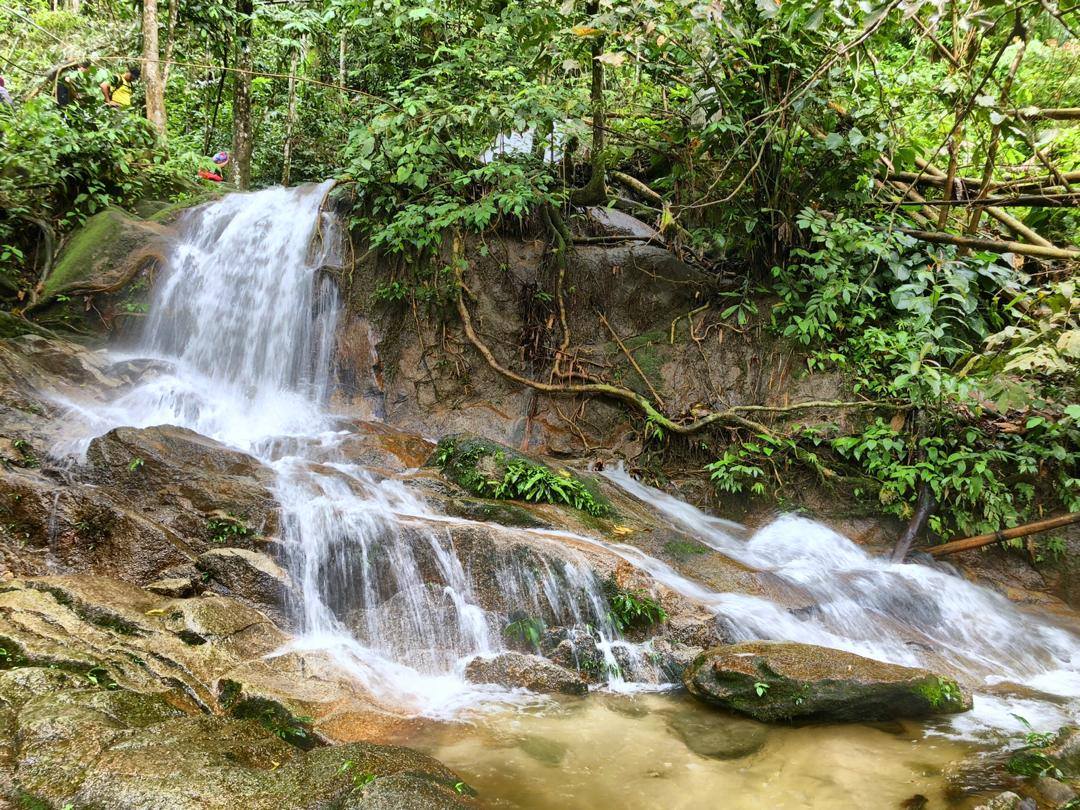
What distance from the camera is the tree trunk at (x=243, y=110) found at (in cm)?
1153

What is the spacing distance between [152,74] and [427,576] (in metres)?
9.69

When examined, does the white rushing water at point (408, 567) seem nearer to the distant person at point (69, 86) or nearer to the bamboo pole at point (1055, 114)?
the distant person at point (69, 86)

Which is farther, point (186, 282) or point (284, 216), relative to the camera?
point (284, 216)

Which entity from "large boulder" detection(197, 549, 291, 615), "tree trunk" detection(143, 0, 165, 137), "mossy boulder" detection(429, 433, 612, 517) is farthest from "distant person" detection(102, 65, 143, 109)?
"large boulder" detection(197, 549, 291, 615)

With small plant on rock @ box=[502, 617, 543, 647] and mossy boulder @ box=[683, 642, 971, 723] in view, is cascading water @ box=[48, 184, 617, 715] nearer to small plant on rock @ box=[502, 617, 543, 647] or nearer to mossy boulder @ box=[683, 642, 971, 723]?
small plant on rock @ box=[502, 617, 543, 647]

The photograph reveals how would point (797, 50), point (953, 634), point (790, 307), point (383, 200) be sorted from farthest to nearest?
point (383, 200) < point (790, 307) < point (797, 50) < point (953, 634)

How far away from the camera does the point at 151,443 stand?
5324 mm

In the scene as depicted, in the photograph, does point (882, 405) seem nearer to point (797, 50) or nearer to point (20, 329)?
point (797, 50)

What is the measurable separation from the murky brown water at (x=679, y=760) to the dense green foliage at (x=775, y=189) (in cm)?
260

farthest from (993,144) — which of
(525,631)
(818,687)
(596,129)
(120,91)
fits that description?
(120,91)

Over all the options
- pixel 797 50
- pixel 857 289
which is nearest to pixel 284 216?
pixel 797 50

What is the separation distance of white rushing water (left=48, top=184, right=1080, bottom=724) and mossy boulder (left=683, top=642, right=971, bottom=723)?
47cm

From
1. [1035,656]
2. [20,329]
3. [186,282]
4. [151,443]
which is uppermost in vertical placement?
[186,282]

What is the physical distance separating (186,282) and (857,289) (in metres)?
7.90
